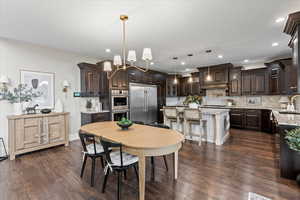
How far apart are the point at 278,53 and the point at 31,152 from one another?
7.72m

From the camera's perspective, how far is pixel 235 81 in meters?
5.96

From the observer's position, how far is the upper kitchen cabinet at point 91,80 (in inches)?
180

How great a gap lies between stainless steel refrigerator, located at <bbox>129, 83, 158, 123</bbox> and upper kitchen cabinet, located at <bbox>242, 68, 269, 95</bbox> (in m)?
3.75

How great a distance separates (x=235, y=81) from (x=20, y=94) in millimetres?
7136

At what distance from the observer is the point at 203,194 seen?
76.9 inches

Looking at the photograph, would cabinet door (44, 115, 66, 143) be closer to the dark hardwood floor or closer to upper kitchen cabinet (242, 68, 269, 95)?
the dark hardwood floor

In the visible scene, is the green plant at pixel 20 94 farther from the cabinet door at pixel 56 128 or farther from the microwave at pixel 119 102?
the microwave at pixel 119 102

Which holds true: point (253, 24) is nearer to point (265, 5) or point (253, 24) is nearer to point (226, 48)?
point (265, 5)

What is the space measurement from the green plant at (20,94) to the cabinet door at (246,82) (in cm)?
703

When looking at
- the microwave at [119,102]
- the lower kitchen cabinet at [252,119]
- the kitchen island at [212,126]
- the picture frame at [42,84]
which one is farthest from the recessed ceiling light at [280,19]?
Result: the picture frame at [42,84]

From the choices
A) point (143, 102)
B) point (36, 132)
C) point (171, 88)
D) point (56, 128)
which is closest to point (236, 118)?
point (171, 88)

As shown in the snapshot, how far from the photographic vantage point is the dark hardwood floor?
6.41ft

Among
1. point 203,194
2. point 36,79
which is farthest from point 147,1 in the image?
point 36,79

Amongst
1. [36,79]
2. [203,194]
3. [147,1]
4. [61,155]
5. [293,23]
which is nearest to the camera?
[203,194]
